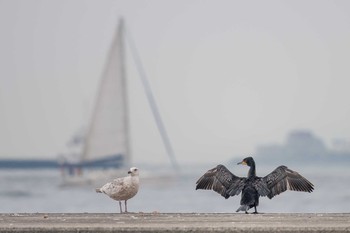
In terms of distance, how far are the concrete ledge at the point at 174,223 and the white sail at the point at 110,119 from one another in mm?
74708

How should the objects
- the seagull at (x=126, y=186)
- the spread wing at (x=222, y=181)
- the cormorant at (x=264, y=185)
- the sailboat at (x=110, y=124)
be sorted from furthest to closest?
the sailboat at (x=110, y=124) → the seagull at (x=126, y=186) → the spread wing at (x=222, y=181) → the cormorant at (x=264, y=185)

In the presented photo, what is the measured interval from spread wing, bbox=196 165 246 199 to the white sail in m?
73.3

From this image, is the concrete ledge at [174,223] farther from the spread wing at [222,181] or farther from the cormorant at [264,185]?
the spread wing at [222,181]

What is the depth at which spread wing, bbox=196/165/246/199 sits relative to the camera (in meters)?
18.3

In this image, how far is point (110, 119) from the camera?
93.1m

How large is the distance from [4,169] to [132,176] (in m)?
149

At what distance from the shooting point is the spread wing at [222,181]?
1828 centimetres

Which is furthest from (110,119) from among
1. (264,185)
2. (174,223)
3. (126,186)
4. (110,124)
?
(174,223)

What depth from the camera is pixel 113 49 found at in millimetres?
94750

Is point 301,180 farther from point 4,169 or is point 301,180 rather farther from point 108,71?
point 4,169

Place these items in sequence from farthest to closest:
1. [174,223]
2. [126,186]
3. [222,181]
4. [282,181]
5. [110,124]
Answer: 1. [110,124]
2. [126,186]
3. [222,181]
4. [282,181]
5. [174,223]

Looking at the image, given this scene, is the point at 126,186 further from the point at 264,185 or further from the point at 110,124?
the point at 110,124

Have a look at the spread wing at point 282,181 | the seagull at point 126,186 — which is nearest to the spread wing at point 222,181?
the spread wing at point 282,181

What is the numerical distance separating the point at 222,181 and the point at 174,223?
324 centimetres
